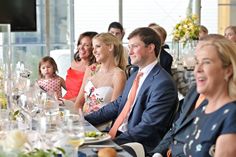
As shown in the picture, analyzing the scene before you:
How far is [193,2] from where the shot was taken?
9898 mm

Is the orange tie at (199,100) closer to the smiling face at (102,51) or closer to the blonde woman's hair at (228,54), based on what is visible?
the blonde woman's hair at (228,54)

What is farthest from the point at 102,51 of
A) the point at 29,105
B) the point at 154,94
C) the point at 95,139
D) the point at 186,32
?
the point at 186,32

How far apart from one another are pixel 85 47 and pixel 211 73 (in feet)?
10.2

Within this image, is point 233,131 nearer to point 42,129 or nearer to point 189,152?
point 189,152

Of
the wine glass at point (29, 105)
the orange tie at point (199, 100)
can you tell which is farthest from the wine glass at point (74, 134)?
the wine glass at point (29, 105)

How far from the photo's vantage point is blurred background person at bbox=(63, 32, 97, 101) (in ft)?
18.0

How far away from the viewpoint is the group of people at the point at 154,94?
2.42 metres

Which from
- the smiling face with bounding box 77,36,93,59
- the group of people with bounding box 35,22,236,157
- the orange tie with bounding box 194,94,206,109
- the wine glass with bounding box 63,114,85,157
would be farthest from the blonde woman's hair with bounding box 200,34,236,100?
the smiling face with bounding box 77,36,93,59

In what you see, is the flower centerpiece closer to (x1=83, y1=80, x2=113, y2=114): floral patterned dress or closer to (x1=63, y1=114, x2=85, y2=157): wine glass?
(x1=83, y1=80, x2=113, y2=114): floral patterned dress

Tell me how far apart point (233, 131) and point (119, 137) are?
1408 mm

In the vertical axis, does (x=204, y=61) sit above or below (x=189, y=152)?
above

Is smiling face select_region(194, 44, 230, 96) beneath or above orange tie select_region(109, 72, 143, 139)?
above

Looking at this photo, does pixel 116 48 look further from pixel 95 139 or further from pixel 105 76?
pixel 95 139

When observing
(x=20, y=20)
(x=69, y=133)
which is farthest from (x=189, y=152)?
(x=20, y=20)
